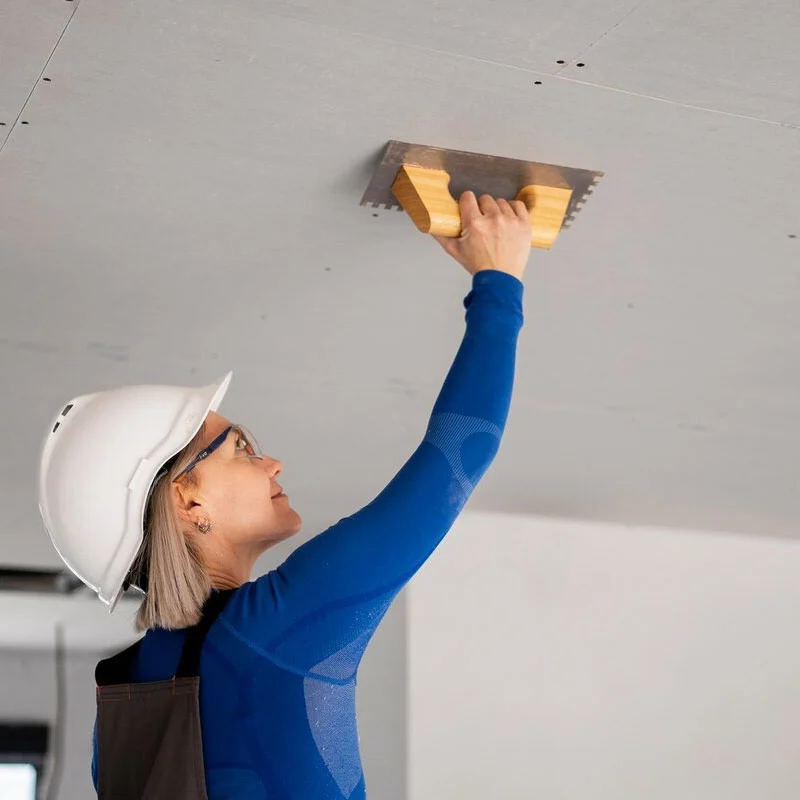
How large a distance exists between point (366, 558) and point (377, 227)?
849 mm

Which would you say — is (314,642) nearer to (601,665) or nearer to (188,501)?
(188,501)

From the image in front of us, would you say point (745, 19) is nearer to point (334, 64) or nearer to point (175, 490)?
point (334, 64)

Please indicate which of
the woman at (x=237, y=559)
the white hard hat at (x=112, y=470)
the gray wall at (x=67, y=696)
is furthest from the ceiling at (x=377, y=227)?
the gray wall at (x=67, y=696)

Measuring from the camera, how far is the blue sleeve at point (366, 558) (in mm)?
1621

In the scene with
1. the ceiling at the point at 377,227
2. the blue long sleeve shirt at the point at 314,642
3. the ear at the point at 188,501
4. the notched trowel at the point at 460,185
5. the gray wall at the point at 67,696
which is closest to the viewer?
the blue long sleeve shirt at the point at 314,642

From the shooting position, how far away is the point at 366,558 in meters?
1.62

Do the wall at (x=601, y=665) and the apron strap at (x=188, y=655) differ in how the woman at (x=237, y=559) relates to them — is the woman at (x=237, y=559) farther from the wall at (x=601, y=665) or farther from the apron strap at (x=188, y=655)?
the wall at (x=601, y=665)

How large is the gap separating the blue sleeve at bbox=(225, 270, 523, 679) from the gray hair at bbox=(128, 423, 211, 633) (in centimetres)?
11

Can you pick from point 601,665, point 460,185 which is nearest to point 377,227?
point 460,185

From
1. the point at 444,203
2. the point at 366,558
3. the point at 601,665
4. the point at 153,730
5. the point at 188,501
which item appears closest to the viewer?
the point at 366,558

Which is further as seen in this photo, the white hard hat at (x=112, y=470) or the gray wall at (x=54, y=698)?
the gray wall at (x=54, y=698)

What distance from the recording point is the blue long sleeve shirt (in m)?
1.62

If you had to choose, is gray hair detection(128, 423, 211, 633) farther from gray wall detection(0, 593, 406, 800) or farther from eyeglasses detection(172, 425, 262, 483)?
gray wall detection(0, 593, 406, 800)

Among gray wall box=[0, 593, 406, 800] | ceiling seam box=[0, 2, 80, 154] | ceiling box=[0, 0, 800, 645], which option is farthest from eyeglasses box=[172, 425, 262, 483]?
gray wall box=[0, 593, 406, 800]
